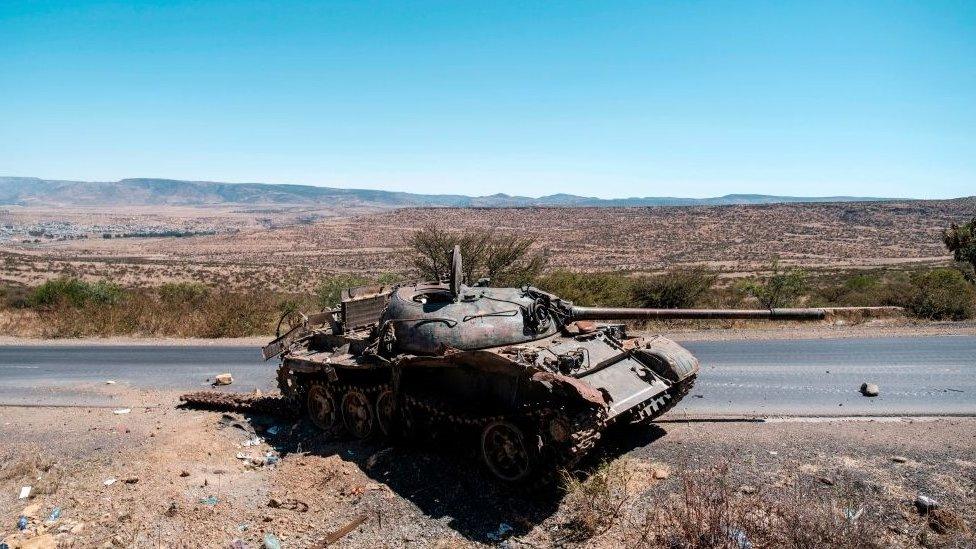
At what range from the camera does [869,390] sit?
11.8 metres

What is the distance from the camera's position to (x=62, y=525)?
723 cm

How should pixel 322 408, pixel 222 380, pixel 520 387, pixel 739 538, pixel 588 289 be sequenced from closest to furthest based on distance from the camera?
1. pixel 739 538
2. pixel 520 387
3. pixel 322 408
4. pixel 222 380
5. pixel 588 289

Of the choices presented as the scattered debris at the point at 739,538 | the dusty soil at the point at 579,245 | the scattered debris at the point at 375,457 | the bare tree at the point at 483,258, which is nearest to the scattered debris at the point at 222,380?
the scattered debris at the point at 375,457

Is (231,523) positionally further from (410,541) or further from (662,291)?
(662,291)

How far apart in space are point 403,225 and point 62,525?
11941 cm

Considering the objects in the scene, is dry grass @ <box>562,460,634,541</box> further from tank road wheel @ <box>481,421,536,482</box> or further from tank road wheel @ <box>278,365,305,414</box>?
tank road wheel @ <box>278,365,305,414</box>

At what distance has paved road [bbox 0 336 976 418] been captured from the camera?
37.1 ft

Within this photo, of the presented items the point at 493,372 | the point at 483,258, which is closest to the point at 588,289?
the point at 483,258

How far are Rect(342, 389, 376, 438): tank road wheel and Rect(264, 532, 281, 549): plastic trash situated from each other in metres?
2.91

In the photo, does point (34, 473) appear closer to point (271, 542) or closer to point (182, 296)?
point (271, 542)

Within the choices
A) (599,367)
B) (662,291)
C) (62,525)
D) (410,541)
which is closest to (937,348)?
(662,291)

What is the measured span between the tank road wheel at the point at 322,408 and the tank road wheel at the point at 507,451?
313 centimetres

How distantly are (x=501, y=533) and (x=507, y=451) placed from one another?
112 centimetres

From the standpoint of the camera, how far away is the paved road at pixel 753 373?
11.3m
